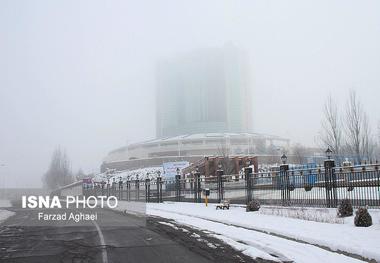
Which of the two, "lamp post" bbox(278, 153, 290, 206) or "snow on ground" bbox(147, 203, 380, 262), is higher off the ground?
"lamp post" bbox(278, 153, 290, 206)

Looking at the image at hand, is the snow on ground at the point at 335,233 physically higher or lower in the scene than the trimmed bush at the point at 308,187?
lower

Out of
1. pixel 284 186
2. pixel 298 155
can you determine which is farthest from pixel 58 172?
pixel 284 186

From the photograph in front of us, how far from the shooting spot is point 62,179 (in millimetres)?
136875

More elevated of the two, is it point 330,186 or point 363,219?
point 330,186

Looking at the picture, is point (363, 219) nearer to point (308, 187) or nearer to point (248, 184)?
point (308, 187)

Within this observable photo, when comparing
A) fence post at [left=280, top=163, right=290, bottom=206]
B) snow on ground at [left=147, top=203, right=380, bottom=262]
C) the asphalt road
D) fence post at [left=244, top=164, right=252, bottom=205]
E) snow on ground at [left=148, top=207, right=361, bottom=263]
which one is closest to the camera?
snow on ground at [left=148, top=207, right=361, bottom=263]

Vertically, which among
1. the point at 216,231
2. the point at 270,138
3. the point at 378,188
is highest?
the point at 270,138

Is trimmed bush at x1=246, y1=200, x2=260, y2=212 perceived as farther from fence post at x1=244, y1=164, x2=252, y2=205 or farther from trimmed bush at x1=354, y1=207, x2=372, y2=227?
trimmed bush at x1=354, y1=207, x2=372, y2=227

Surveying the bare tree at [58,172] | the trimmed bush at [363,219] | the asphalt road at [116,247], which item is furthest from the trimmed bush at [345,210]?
the bare tree at [58,172]

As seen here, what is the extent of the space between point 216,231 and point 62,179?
128723mm

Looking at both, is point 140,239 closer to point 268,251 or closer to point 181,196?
point 268,251

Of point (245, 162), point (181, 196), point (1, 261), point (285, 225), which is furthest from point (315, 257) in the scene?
point (245, 162)

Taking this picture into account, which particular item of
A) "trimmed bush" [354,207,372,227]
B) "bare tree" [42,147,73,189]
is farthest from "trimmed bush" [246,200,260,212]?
"bare tree" [42,147,73,189]

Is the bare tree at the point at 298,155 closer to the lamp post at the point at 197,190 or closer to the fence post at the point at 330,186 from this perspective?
the lamp post at the point at 197,190
